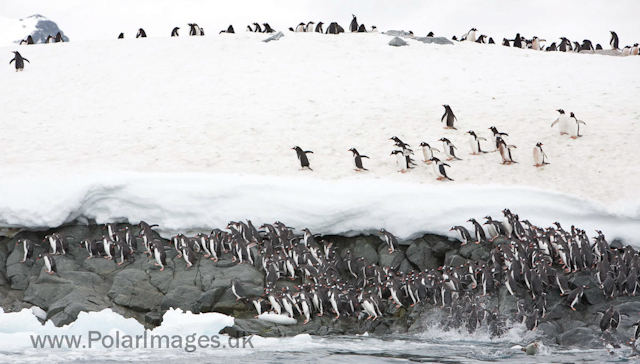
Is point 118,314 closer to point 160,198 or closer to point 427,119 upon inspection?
point 160,198

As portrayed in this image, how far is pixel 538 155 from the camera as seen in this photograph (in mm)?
13633

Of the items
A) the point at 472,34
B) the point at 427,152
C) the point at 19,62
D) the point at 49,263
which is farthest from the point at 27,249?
the point at 472,34

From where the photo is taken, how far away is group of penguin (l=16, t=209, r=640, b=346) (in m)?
9.03

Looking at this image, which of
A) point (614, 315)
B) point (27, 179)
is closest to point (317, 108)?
point (27, 179)

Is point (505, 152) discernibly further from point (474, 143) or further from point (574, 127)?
point (574, 127)

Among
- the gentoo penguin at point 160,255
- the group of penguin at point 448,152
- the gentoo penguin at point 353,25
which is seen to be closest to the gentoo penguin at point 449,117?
the group of penguin at point 448,152

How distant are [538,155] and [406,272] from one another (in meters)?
5.47

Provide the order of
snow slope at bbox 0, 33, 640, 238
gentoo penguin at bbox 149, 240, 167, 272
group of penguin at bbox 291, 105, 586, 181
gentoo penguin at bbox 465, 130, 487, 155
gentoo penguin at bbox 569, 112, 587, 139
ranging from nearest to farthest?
1. gentoo penguin at bbox 149, 240, 167, 272
2. snow slope at bbox 0, 33, 640, 238
3. group of penguin at bbox 291, 105, 586, 181
4. gentoo penguin at bbox 465, 130, 487, 155
5. gentoo penguin at bbox 569, 112, 587, 139

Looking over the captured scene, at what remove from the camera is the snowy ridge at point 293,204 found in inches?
444

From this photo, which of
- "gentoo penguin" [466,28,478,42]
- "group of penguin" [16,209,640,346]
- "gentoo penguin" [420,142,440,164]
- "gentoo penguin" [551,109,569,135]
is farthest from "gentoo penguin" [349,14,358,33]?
"group of penguin" [16,209,640,346]

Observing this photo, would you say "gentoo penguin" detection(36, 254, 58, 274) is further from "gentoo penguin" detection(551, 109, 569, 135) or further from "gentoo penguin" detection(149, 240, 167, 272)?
"gentoo penguin" detection(551, 109, 569, 135)

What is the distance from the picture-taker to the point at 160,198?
39.4 ft

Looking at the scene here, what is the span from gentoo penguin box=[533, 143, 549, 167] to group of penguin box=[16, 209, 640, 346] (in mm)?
3024

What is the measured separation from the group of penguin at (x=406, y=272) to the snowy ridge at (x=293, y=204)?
424 mm
